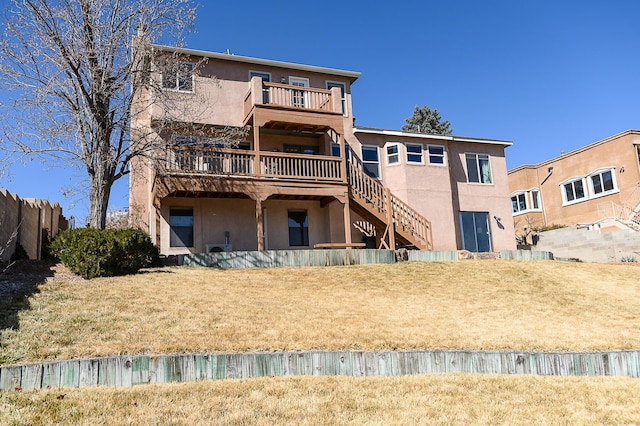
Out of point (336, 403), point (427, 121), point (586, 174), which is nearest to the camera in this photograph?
point (336, 403)

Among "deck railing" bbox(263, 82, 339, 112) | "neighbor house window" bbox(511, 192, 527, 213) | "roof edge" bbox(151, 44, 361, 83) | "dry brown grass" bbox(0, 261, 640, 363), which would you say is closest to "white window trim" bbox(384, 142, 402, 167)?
"roof edge" bbox(151, 44, 361, 83)

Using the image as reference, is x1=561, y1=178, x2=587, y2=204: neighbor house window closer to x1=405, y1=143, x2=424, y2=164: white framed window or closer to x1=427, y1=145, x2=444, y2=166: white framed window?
x1=427, y1=145, x2=444, y2=166: white framed window

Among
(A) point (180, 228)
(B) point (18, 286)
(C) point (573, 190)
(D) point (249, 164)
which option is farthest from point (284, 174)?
(C) point (573, 190)

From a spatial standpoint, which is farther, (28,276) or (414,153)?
(414,153)

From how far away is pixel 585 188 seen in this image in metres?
31.8

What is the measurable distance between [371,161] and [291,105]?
17.4 feet

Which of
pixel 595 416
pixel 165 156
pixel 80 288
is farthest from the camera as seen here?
pixel 165 156

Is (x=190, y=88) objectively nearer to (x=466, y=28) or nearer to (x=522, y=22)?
(x=466, y=28)

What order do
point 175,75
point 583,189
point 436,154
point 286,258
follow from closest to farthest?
point 286,258 → point 175,75 → point 436,154 → point 583,189

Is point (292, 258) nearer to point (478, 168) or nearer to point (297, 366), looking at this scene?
point (297, 366)

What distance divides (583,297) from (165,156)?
13.5 meters

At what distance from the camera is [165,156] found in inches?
663

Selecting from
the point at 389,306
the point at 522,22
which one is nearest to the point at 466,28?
the point at 522,22

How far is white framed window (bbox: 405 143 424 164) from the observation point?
24.1m
